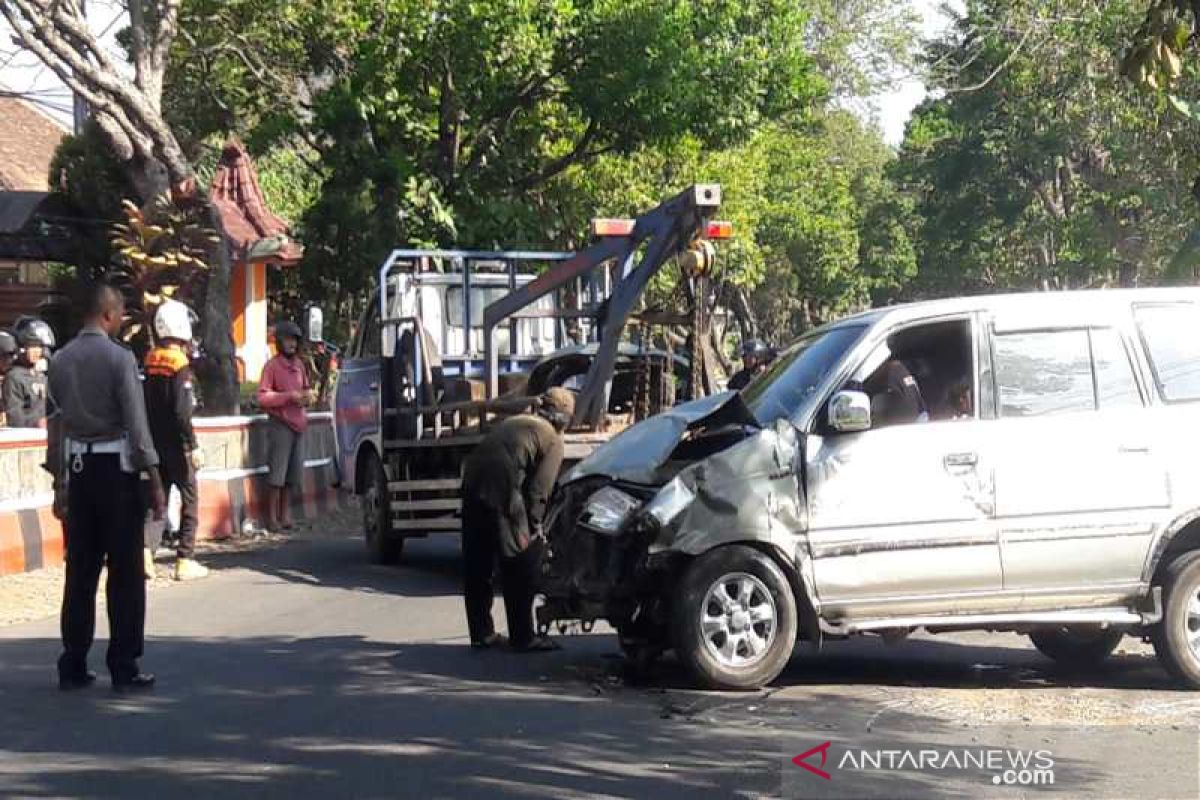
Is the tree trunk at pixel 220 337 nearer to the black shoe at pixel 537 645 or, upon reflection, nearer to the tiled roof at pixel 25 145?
the black shoe at pixel 537 645

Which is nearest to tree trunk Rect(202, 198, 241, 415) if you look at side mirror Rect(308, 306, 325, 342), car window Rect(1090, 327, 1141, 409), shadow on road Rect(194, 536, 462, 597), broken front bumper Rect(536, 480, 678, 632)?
side mirror Rect(308, 306, 325, 342)

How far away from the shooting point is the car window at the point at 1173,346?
859cm

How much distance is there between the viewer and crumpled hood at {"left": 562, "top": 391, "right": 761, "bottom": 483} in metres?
8.66

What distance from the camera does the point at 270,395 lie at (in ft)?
53.6

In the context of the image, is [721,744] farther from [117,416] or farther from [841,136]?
[841,136]

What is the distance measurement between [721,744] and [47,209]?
25904 millimetres

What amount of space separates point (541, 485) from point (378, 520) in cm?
500

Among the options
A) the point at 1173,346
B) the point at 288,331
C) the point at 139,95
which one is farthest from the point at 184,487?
the point at 1173,346

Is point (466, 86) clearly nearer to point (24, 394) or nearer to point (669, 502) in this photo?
point (24, 394)

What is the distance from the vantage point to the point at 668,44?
22.4 metres

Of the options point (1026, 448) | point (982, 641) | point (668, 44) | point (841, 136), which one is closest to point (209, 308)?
point (668, 44)

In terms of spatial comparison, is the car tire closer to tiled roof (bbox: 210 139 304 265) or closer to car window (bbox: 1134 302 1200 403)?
car window (bbox: 1134 302 1200 403)

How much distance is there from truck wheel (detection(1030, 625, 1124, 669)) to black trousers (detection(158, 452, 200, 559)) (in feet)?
22.1

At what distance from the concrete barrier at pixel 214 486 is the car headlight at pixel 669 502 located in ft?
22.0
